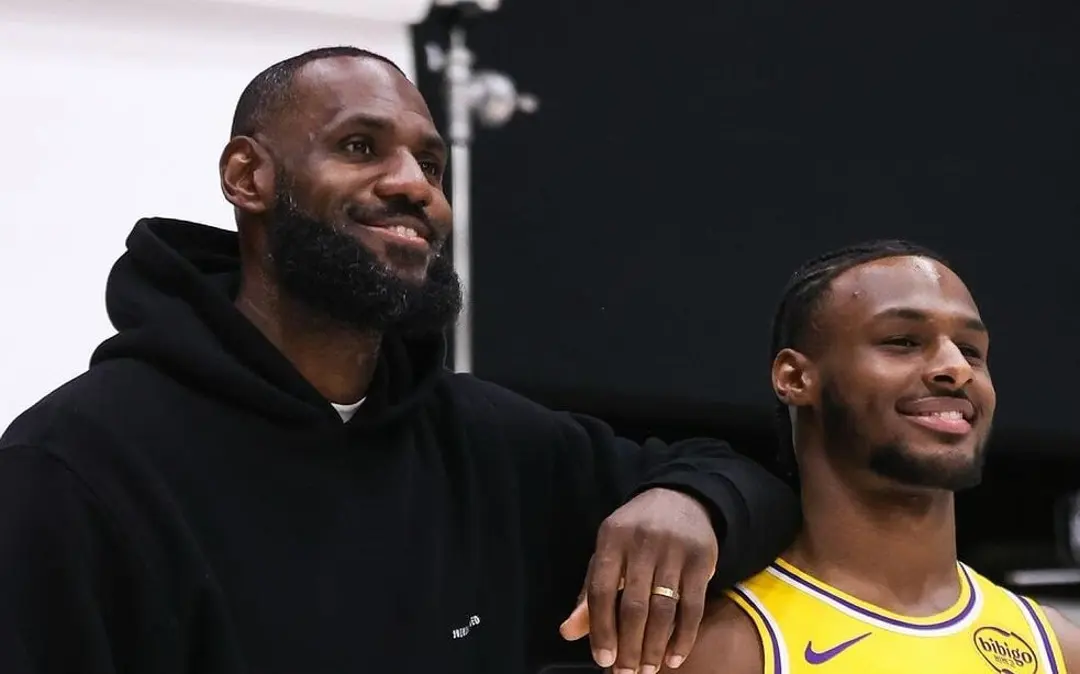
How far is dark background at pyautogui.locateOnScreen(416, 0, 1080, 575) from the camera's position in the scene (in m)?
2.09

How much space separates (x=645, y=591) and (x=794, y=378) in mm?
331

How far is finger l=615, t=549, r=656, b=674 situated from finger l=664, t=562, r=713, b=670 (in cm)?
3

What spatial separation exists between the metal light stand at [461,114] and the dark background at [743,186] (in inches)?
1.0

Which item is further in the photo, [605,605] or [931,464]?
[931,464]

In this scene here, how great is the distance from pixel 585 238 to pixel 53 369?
2.92 feet

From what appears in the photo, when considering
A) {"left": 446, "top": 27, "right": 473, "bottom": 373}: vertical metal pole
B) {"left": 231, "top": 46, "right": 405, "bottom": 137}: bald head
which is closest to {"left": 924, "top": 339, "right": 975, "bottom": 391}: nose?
{"left": 231, "top": 46, "right": 405, "bottom": 137}: bald head

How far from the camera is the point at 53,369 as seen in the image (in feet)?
5.04

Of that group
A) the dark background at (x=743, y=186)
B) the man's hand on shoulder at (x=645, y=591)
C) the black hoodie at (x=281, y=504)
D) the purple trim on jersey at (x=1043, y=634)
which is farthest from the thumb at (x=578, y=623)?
the dark background at (x=743, y=186)

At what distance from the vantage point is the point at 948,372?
3.91 feet

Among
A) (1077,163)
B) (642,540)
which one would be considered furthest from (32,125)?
(1077,163)

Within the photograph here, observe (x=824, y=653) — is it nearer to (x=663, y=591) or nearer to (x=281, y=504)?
(x=663, y=591)

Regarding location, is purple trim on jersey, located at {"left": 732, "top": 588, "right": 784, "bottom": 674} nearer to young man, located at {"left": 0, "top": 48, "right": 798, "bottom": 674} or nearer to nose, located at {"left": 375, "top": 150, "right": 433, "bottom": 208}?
young man, located at {"left": 0, "top": 48, "right": 798, "bottom": 674}

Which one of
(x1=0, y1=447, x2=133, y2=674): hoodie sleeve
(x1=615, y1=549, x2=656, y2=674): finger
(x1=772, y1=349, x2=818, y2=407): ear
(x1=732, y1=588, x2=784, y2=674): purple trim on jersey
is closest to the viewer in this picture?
(x1=0, y1=447, x2=133, y2=674): hoodie sleeve

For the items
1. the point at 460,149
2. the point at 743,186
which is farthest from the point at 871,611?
the point at 743,186
